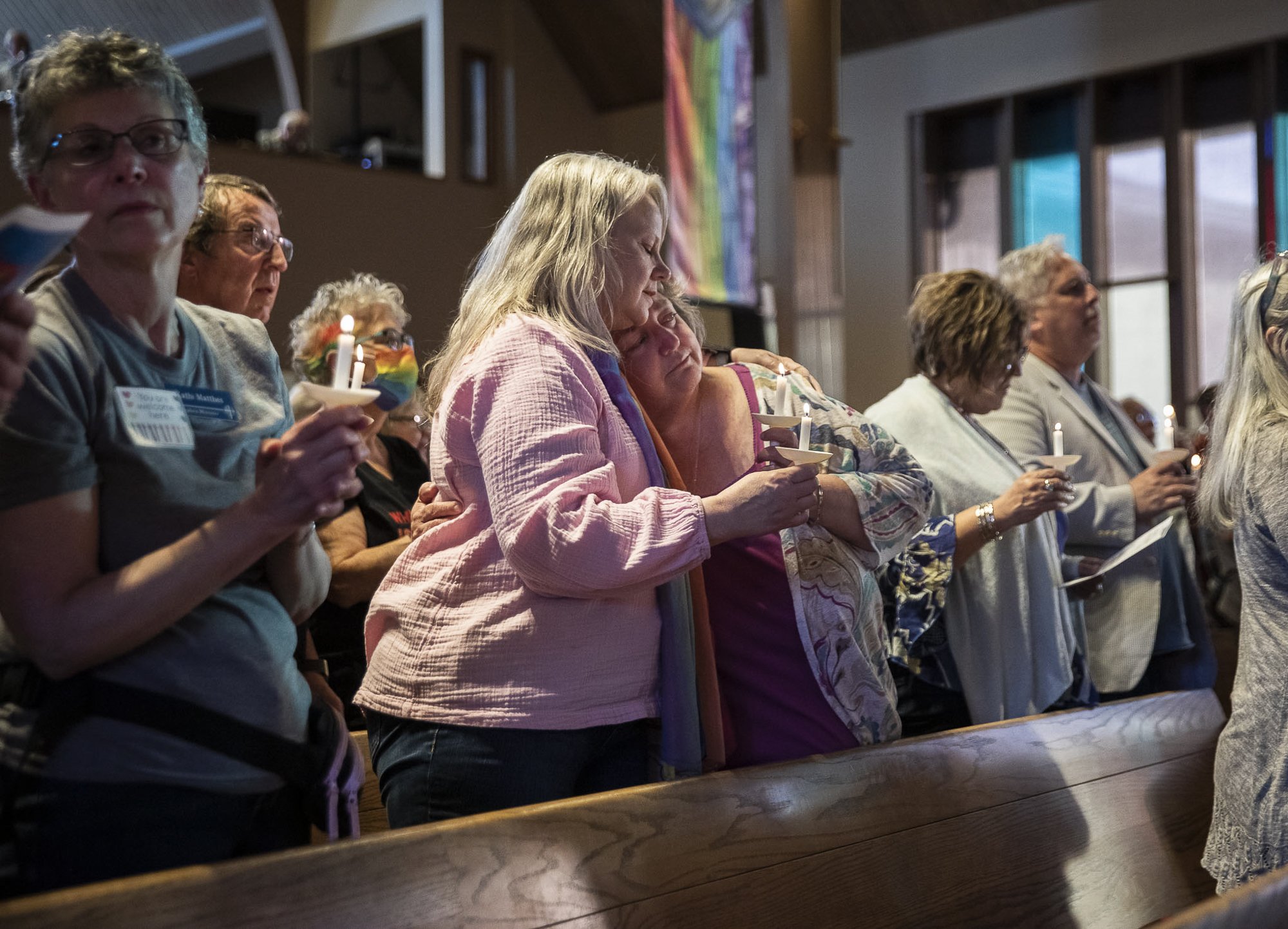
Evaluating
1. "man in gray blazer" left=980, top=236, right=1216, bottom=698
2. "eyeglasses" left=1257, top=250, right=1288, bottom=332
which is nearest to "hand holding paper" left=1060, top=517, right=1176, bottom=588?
"man in gray blazer" left=980, top=236, right=1216, bottom=698

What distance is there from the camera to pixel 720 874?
67.6 inches

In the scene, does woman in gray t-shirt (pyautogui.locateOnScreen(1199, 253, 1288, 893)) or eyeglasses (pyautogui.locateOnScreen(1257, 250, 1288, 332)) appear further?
eyeglasses (pyautogui.locateOnScreen(1257, 250, 1288, 332))

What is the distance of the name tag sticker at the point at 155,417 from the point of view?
1.26 m

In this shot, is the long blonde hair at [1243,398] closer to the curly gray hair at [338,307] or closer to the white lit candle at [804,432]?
the white lit candle at [804,432]

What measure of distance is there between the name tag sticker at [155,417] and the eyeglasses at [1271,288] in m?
1.77

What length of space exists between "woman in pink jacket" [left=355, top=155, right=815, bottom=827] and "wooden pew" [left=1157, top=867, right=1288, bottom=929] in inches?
24.9

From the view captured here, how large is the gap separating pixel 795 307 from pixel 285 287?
3.15 metres

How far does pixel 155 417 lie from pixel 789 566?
970mm

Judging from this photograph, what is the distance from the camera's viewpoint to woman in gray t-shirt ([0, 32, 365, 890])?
4.00 ft

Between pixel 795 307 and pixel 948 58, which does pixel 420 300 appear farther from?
pixel 948 58

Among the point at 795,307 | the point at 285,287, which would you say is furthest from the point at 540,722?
the point at 285,287

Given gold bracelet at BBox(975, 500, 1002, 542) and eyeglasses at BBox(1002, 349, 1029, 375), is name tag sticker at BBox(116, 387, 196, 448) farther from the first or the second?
eyeglasses at BBox(1002, 349, 1029, 375)

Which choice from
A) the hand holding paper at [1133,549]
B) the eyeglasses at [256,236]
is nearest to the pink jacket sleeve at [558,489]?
the eyeglasses at [256,236]

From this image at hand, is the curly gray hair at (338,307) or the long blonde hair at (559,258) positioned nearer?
the long blonde hair at (559,258)
